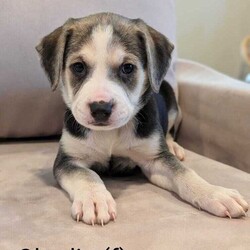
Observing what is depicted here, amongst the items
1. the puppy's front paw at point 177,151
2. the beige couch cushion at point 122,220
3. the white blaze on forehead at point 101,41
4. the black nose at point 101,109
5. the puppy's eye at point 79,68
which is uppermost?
the white blaze on forehead at point 101,41

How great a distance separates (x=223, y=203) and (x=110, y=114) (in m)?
0.38

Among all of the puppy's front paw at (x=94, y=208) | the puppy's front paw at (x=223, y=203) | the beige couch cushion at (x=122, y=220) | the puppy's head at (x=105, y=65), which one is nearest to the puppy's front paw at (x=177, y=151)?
the beige couch cushion at (x=122, y=220)

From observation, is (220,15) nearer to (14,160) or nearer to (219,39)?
(219,39)

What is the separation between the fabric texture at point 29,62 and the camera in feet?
5.83

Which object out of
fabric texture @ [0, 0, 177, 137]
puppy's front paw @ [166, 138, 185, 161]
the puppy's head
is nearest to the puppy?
the puppy's head

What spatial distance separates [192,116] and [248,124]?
32 centimetres

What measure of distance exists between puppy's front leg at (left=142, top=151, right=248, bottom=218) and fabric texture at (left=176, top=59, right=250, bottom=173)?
39cm

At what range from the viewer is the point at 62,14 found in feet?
6.04

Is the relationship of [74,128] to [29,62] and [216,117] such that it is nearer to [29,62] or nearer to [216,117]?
[29,62]

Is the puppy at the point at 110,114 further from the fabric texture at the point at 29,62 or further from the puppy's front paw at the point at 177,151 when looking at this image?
the fabric texture at the point at 29,62

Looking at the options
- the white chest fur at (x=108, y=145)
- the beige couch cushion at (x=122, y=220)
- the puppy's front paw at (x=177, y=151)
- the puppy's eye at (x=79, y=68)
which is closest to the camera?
the beige couch cushion at (x=122, y=220)

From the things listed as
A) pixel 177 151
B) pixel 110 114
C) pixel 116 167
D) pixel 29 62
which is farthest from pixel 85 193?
pixel 29 62

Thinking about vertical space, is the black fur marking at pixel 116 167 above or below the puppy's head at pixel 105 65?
below

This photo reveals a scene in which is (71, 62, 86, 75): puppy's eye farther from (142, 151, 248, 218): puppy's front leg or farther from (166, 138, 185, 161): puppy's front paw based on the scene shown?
(166, 138, 185, 161): puppy's front paw
